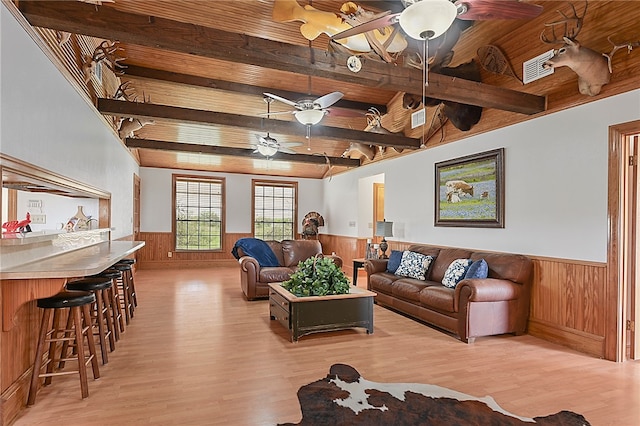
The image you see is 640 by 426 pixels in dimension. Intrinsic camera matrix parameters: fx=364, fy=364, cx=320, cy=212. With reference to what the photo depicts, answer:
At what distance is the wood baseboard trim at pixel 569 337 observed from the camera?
11.6 ft

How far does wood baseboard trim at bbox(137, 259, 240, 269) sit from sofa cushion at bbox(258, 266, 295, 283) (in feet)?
14.1

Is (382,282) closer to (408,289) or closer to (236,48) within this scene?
(408,289)

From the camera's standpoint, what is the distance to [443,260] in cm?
510

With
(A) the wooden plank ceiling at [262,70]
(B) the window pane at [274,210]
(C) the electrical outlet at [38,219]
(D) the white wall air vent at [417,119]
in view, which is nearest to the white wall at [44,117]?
(A) the wooden plank ceiling at [262,70]

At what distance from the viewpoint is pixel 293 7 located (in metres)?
3.57

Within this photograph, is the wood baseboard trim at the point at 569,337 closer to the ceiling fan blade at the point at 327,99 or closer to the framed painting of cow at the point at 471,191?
the framed painting of cow at the point at 471,191

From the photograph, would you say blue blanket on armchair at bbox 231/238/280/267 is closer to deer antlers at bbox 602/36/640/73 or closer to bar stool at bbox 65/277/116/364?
bar stool at bbox 65/277/116/364

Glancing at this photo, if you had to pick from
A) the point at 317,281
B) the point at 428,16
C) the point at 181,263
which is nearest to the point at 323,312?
the point at 317,281

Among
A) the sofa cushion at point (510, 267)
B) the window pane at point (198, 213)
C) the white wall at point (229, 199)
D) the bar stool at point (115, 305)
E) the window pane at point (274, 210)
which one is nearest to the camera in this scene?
the bar stool at point (115, 305)

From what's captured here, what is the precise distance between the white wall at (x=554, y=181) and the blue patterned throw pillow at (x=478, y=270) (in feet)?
1.69

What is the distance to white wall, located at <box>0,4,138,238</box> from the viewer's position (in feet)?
7.69

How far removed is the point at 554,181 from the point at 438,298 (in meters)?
1.81

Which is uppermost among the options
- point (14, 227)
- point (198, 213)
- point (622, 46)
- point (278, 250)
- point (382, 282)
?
point (622, 46)

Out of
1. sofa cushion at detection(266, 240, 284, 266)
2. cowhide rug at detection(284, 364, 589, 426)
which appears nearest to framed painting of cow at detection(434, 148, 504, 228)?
cowhide rug at detection(284, 364, 589, 426)
